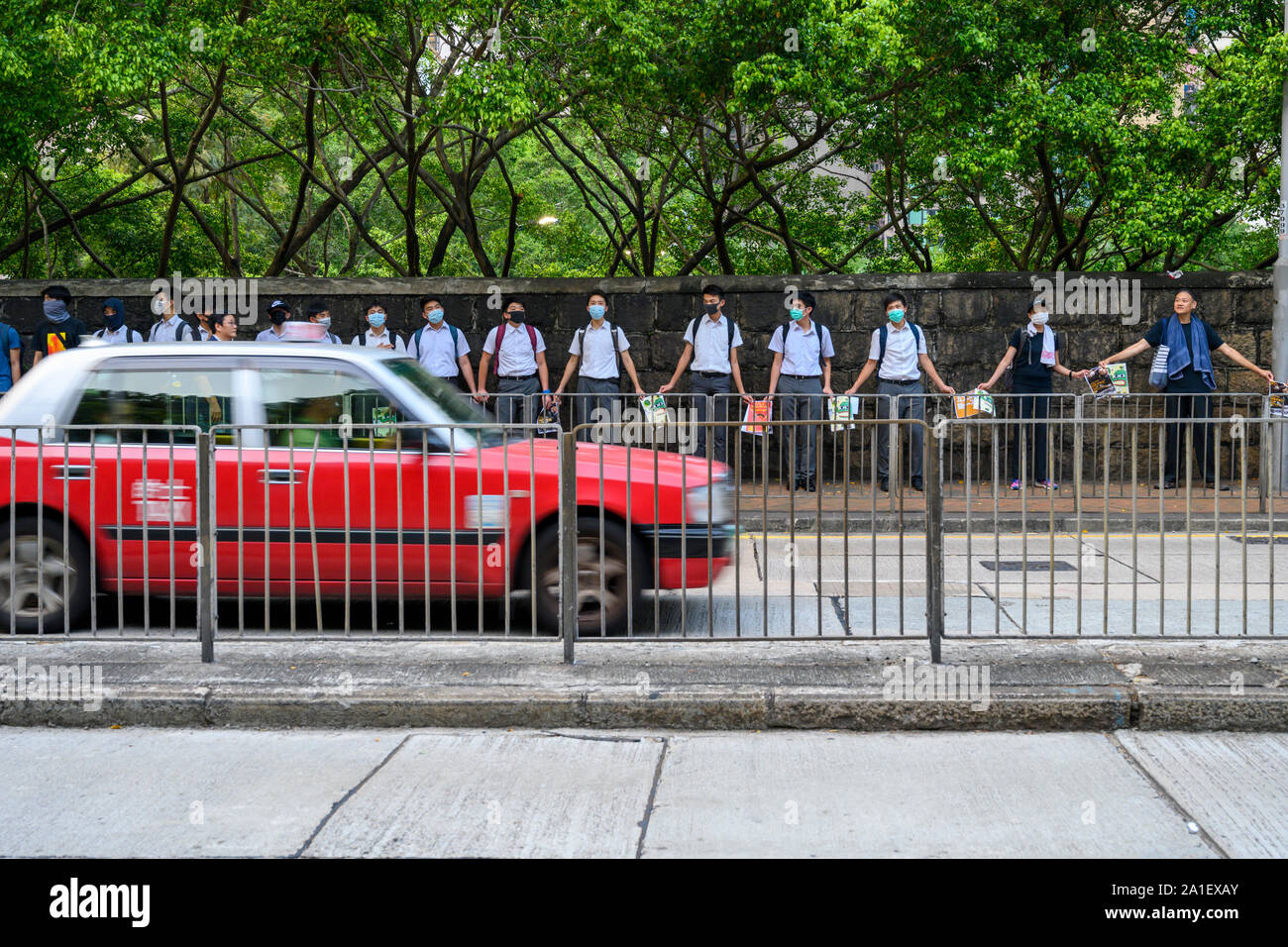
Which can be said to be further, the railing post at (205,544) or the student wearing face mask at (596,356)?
the student wearing face mask at (596,356)

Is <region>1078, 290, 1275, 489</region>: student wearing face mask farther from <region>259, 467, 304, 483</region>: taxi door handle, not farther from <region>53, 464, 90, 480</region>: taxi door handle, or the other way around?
<region>53, 464, 90, 480</region>: taxi door handle

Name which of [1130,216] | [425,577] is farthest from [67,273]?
[425,577]

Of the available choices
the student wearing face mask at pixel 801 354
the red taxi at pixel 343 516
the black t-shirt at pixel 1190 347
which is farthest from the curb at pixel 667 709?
the black t-shirt at pixel 1190 347

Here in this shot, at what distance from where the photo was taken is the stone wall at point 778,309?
47.3ft

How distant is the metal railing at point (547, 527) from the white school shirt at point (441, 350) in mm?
7105

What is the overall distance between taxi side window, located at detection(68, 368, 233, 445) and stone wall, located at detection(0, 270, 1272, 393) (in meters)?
7.51

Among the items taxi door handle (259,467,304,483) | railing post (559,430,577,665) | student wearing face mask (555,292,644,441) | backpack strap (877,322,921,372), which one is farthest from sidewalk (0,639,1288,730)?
student wearing face mask (555,292,644,441)

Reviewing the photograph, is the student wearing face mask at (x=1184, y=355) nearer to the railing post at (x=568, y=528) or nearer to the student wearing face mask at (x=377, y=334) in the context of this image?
the student wearing face mask at (x=377, y=334)

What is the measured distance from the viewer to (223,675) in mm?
5895

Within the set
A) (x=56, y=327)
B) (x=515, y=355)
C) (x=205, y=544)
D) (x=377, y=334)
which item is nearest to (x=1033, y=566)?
(x=205, y=544)

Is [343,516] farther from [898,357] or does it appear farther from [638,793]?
[898,357]

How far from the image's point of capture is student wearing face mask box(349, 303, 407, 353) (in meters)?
13.8

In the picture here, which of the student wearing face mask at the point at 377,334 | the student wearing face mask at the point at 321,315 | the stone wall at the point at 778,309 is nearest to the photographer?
the student wearing face mask at the point at 321,315

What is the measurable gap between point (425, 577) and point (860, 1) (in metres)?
10.5
